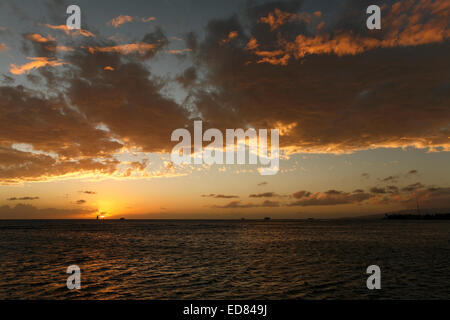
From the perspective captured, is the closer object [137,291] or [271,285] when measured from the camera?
[137,291]

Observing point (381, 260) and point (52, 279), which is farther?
point (381, 260)

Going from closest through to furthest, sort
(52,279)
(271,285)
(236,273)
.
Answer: (271,285) → (52,279) → (236,273)

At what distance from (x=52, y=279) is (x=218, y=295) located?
1729 centimetres

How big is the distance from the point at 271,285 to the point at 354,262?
18096 mm

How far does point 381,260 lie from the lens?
40281 mm

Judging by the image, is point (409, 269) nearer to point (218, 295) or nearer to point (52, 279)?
point (218, 295)
